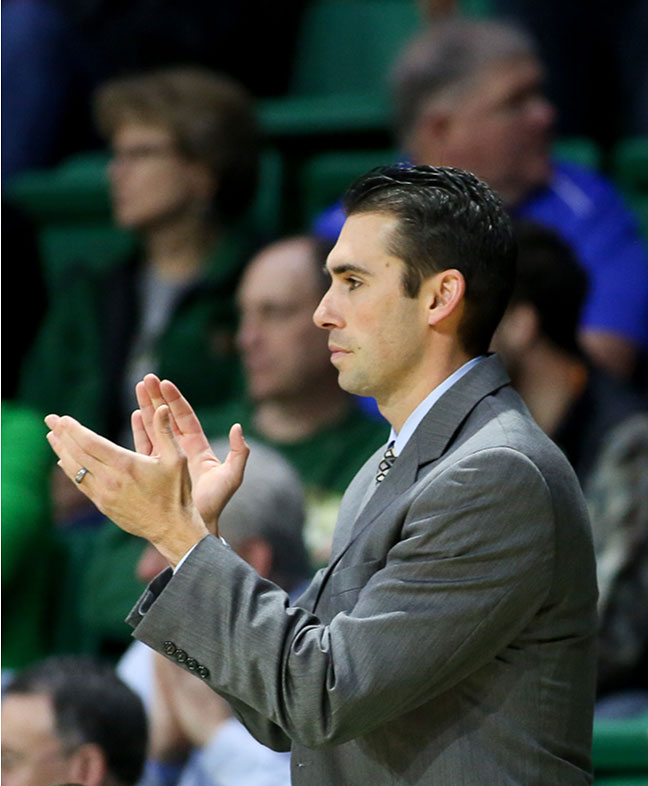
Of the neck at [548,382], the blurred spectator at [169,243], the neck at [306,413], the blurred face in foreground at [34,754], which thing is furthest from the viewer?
the blurred spectator at [169,243]

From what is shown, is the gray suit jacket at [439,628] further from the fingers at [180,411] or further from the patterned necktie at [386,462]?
the fingers at [180,411]

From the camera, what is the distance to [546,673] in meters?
1.48

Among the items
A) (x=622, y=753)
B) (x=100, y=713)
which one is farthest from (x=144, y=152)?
(x=622, y=753)

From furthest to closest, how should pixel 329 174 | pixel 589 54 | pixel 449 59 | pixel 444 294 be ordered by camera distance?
pixel 329 174 < pixel 589 54 < pixel 449 59 < pixel 444 294

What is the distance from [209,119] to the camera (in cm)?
396

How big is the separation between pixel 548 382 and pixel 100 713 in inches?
49.4

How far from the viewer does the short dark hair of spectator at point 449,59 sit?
12.3ft

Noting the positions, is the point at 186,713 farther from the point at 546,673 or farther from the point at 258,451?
the point at 546,673

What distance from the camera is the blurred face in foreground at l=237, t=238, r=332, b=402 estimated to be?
11.5 feet

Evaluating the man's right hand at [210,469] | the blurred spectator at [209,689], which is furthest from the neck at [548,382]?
the man's right hand at [210,469]

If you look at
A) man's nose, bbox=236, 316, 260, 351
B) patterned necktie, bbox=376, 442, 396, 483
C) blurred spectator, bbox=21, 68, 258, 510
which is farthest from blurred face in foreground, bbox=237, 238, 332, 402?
patterned necktie, bbox=376, 442, 396, 483

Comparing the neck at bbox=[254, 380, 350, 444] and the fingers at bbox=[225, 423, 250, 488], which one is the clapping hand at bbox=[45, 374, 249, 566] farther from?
the neck at bbox=[254, 380, 350, 444]

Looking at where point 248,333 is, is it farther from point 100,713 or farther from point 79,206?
point 100,713

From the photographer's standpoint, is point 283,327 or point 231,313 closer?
point 283,327
